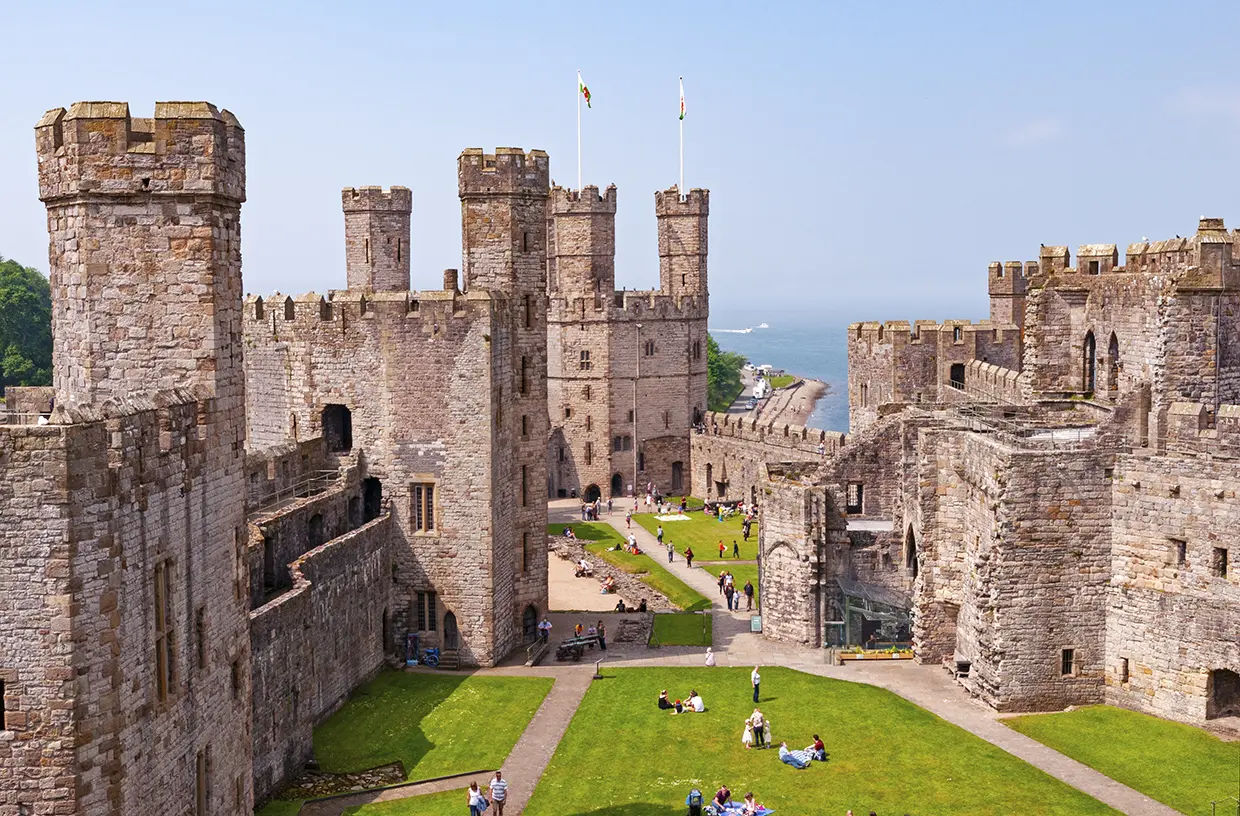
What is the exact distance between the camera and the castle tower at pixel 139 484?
16.3 metres

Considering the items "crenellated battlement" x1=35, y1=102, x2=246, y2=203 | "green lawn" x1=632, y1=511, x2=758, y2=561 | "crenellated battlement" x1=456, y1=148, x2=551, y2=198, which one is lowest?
"green lawn" x1=632, y1=511, x2=758, y2=561

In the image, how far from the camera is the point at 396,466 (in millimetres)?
36531

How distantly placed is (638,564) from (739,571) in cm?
392

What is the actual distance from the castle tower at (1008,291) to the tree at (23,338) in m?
52.3

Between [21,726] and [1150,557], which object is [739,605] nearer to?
[1150,557]

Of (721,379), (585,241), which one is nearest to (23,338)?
(585,241)

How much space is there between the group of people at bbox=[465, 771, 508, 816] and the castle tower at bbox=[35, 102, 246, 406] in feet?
32.2

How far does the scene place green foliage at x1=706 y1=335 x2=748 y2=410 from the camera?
124875 millimetres

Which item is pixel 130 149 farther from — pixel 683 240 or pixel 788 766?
pixel 683 240

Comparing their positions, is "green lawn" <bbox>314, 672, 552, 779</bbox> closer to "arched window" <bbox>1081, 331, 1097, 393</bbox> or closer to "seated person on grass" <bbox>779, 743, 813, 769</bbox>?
"seated person on grass" <bbox>779, 743, 813, 769</bbox>

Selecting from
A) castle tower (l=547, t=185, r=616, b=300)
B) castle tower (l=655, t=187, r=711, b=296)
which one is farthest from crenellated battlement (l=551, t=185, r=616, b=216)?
castle tower (l=655, t=187, r=711, b=296)

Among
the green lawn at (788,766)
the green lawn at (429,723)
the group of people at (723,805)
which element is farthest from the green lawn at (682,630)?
the group of people at (723,805)

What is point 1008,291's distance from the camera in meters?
58.8

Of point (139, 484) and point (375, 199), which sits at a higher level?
point (375, 199)
